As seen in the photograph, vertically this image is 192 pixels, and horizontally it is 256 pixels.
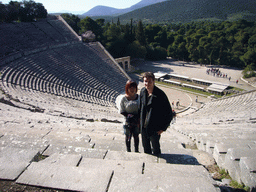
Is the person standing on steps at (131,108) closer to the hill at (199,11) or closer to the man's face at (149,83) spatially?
the man's face at (149,83)

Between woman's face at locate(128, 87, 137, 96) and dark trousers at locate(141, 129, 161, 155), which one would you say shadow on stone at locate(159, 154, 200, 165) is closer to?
dark trousers at locate(141, 129, 161, 155)

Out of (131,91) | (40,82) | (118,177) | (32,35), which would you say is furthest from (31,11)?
(118,177)

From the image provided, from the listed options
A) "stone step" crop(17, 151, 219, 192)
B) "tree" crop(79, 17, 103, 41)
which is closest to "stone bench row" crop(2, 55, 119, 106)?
"stone step" crop(17, 151, 219, 192)

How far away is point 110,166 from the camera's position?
270 centimetres

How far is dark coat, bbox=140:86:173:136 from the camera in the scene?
3.28 meters

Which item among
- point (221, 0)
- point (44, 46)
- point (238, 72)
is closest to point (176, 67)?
point (238, 72)

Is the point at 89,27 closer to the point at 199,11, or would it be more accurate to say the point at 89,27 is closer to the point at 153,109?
the point at 153,109

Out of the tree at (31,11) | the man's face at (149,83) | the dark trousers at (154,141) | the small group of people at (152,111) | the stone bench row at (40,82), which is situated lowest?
the stone bench row at (40,82)

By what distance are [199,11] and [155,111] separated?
18063 cm

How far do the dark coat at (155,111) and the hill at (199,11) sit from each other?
12260 centimetres

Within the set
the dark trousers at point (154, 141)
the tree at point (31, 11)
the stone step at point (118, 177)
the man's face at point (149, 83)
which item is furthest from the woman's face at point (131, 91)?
the tree at point (31, 11)

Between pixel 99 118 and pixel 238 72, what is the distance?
31.3 m

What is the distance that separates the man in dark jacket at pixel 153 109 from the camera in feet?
10.7

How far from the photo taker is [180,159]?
3.40 metres
